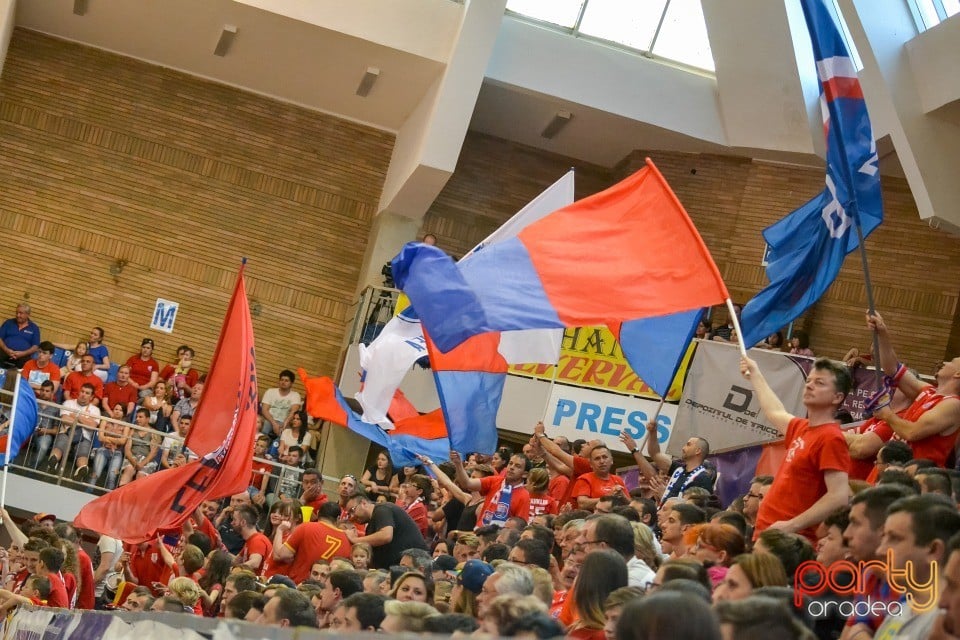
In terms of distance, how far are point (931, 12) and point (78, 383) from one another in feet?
37.8

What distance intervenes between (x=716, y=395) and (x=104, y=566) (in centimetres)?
706

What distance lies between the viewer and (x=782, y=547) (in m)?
4.96

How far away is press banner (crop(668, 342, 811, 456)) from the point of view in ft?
45.9

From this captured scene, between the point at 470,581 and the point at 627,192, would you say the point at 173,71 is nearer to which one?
the point at 627,192

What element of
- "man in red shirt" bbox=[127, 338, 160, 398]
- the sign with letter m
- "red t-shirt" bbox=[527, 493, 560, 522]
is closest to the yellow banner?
"man in red shirt" bbox=[127, 338, 160, 398]

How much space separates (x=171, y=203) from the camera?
63.8ft

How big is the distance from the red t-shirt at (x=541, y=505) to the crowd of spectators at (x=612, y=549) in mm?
16

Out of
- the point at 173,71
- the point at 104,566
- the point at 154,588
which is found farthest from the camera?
the point at 173,71

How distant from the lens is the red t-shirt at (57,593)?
30.9 feet

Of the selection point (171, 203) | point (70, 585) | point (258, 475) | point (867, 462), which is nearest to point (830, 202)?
point (867, 462)

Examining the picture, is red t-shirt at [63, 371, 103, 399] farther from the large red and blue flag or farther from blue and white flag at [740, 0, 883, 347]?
blue and white flag at [740, 0, 883, 347]

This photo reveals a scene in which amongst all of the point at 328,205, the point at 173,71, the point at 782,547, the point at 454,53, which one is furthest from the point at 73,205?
the point at 782,547

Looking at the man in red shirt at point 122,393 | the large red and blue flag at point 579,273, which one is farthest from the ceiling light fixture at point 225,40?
the large red and blue flag at point 579,273

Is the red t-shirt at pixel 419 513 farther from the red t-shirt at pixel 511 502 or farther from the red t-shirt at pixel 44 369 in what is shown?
the red t-shirt at pixel 44 369
